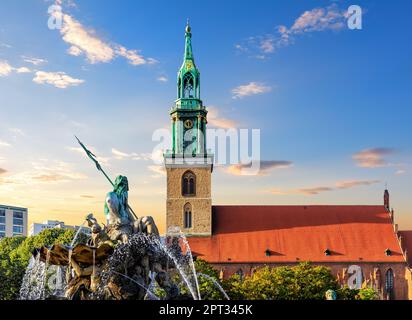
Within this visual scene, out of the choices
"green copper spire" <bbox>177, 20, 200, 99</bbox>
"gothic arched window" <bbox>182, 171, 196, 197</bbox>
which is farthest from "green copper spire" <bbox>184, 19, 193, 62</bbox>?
"gothic arched window" <bbox>182, 171, 196, 197</bbox>

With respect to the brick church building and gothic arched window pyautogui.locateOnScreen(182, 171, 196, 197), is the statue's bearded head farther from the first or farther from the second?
gothic arched window pyautogui.locateOnScreen(182, 171, 196, 197)

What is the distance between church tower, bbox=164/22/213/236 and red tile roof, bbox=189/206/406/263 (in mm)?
2179

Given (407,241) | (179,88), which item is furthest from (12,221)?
(407,241)

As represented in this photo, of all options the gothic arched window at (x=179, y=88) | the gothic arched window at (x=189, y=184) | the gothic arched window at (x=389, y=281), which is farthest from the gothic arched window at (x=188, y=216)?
the gothic arched window at (x=389, y=281)

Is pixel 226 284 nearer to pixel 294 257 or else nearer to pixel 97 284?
pixel 294 257

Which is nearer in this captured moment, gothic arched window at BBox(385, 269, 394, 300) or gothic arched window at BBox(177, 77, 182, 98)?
gothic arched window at BBox(385, 269, 394, 300)

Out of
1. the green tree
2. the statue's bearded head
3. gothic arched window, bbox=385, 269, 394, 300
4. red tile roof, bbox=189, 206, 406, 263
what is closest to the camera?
the statue's bearded head

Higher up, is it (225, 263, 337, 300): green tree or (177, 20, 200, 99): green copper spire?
(177, 20, 200, 99): green copper spire

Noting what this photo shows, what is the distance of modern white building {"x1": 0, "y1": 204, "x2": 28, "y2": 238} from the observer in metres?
142

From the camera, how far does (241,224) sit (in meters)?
56.3

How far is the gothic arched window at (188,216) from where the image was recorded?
5447 centimetres

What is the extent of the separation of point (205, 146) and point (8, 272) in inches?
804
